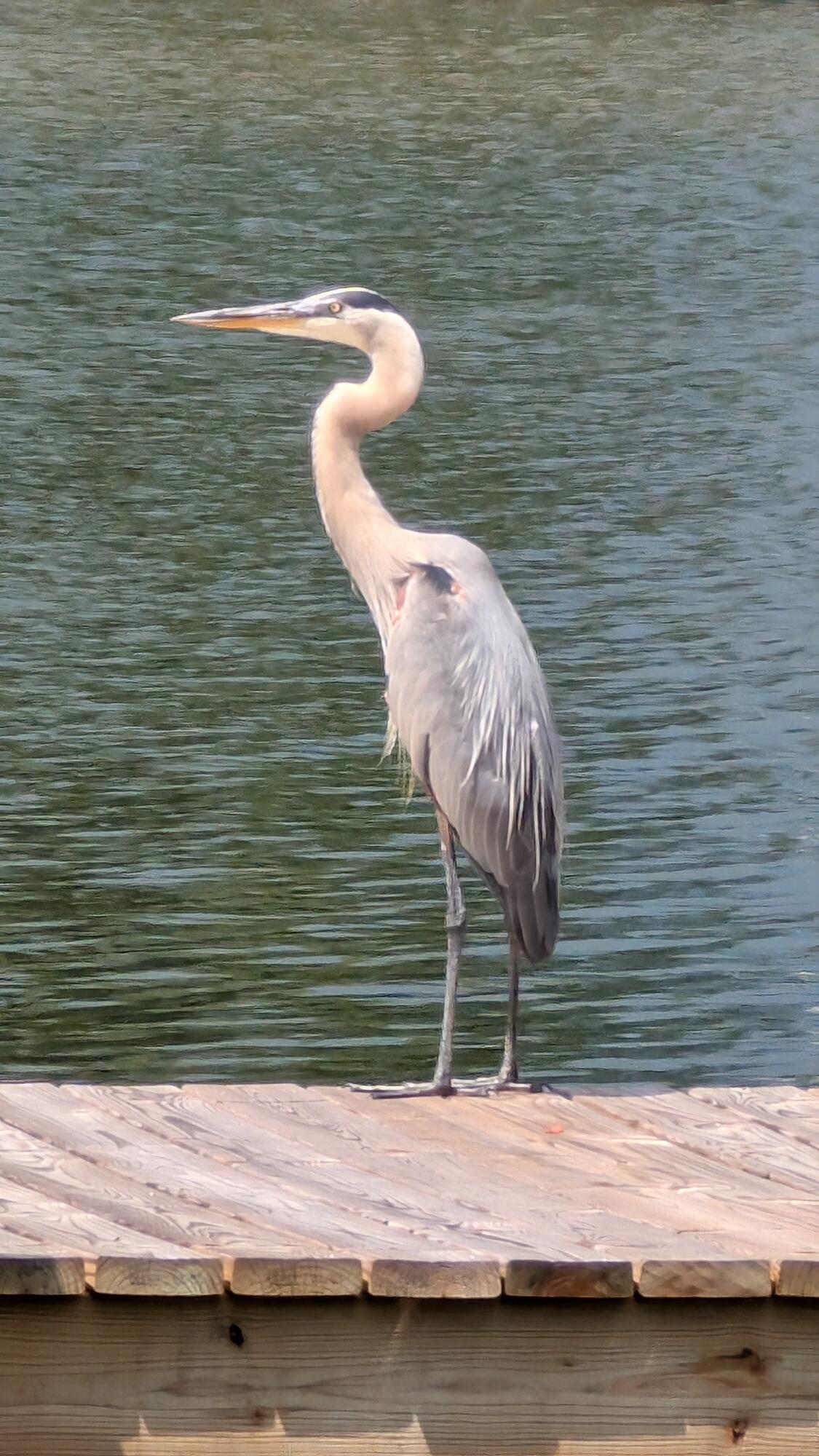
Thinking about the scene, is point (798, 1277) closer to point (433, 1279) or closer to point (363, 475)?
point (433, 1279)

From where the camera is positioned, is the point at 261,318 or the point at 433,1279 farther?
the point at 261,318

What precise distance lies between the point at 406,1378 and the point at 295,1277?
0.25 meters

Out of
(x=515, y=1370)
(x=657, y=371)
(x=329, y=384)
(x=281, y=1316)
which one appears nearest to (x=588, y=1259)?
(x=515, y=1370)

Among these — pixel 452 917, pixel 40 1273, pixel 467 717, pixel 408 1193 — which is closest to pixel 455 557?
pixel 467 717

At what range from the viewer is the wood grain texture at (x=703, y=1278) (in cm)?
371

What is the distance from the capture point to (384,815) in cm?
939

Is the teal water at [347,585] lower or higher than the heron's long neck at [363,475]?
lower

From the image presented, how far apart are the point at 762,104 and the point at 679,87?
1.38 m

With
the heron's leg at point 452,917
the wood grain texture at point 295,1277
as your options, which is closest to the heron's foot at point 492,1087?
the heron's leg at point 452,917

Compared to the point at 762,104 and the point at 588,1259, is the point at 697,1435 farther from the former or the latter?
the point at 762,104

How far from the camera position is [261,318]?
596 centimetres

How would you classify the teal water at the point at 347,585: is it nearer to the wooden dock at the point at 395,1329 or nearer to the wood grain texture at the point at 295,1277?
the wooden dock at the point at 395,1329

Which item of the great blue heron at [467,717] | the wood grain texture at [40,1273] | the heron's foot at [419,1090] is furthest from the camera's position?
the great blue heron at [467,717]

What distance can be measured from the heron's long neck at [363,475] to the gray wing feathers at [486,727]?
129 mm
